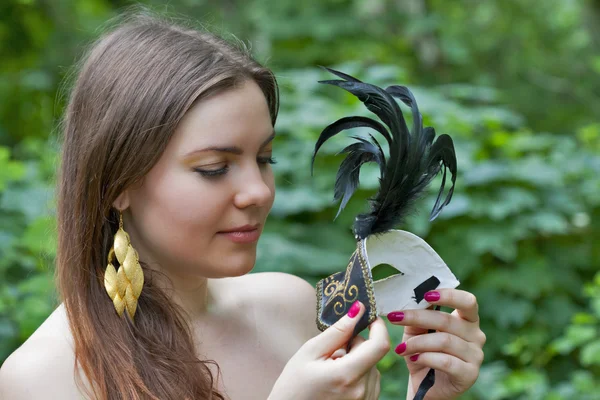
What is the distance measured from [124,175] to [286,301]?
2.17 feet

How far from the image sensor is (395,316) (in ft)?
4.82

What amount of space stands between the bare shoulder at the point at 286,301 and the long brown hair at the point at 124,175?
322 millimetres

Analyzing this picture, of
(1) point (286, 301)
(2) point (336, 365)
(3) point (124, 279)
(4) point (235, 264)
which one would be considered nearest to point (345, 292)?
(2) point (336, 365)

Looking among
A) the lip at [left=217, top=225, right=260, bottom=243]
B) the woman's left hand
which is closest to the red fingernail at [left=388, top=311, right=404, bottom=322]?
the woman's left hand

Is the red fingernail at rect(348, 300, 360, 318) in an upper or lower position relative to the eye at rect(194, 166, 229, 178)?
lower

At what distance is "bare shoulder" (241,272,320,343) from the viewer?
76.9 inches

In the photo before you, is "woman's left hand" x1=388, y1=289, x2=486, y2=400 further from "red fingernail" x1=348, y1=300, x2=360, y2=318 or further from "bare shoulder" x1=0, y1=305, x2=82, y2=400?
"bare shoulder" x1=0, y1=305, x2=82, y2=400

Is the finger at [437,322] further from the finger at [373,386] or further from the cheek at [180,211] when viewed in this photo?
the cheek at [180,211]

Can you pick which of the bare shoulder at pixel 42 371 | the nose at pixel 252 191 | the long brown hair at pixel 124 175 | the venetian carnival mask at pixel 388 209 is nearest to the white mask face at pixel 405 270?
the venetian carnival mask at pixel 388 209

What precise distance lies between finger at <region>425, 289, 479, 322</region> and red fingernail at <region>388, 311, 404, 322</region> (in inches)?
2.8

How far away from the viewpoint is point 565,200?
3.55 meters

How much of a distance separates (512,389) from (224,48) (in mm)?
2137

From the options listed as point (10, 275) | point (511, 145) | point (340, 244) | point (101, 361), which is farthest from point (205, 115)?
point (511, 145)

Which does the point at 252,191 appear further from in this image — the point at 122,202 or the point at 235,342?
the point at 235,342
